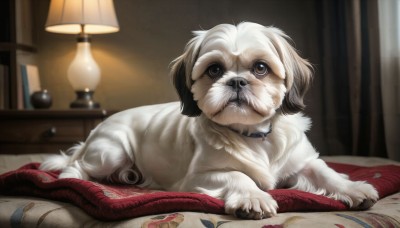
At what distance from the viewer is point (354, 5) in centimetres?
282

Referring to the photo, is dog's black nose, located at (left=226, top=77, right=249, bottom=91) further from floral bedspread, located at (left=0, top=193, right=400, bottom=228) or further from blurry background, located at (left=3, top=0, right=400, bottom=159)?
→ blurry background, located at (left=3, top=0, right=400, bottom=159)

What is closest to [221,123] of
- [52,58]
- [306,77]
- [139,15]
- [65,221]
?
[306,77]

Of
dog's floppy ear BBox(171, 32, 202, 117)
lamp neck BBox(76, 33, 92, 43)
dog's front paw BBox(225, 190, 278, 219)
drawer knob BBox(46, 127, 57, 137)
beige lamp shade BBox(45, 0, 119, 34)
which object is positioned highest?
beige lamp shade BBox(45, 0, 119, 34)

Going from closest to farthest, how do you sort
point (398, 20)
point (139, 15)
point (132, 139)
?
point (132, 139) < point (398, 20) < point (139, 15)

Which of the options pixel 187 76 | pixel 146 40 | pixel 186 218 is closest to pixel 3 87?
pixel 146 40

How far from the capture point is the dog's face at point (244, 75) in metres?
1.38

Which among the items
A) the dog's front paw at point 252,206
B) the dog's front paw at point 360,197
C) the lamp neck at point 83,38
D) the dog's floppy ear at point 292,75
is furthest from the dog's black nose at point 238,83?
the lamp neck at point 83,38

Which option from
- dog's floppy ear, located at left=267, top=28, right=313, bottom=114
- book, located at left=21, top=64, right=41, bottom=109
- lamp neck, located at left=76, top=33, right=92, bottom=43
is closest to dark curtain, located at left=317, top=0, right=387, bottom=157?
dog's floppy ear, located at left=267, top=28, right=313, bottom=114

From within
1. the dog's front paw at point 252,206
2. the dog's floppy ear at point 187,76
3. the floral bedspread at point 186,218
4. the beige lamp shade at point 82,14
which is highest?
the beige lamp shade at point 82,14

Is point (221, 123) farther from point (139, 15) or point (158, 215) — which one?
point (139, 15)

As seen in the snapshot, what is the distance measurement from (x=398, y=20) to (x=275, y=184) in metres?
1.43

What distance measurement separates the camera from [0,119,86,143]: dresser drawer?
314cm

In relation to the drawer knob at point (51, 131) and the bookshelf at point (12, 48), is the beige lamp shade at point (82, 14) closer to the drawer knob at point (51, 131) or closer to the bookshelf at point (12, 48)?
the bookshelf at point (12, 48)

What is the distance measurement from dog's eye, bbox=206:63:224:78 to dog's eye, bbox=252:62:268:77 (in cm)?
9
